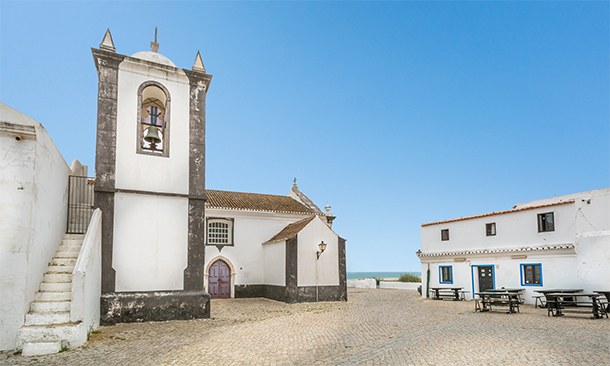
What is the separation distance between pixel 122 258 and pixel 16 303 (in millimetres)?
3628

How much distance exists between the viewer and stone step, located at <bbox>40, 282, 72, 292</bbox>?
8.85m

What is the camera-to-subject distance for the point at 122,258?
37.8ft

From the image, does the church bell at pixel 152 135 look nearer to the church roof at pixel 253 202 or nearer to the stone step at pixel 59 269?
the stone step at pixel 59 269

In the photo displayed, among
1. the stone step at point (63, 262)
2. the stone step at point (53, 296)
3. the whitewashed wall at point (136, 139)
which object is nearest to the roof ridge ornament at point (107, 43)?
the whitewashed wall at point (136, 139)

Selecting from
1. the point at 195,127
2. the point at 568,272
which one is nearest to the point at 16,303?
the point at 195,127

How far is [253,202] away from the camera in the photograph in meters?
23.8

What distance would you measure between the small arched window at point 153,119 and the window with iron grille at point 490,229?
1588 centimetres

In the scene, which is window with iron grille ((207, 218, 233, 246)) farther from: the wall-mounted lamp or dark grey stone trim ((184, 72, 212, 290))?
dark grey stone trim ((184, 72, 212, 290))

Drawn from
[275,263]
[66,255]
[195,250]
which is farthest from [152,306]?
[275,263]

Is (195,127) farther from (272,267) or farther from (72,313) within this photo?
(272,267)

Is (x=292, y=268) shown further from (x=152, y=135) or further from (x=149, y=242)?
(x=152, y=135)

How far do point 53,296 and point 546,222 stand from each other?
18427 mm

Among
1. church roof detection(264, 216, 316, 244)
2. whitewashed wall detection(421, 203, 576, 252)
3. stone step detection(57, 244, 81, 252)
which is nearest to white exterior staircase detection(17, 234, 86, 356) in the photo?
stone step detection(57, 244, 81, 252)

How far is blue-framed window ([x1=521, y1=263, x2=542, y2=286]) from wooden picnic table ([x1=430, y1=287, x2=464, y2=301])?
294cm
